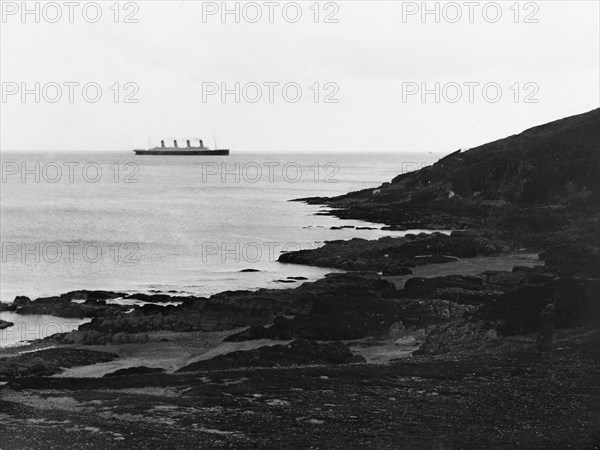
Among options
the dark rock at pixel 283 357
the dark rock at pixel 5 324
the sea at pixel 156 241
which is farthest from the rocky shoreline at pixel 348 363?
the sea at pixel 156 241

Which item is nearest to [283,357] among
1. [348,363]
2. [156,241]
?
[348,363]

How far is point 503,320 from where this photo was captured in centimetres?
3134

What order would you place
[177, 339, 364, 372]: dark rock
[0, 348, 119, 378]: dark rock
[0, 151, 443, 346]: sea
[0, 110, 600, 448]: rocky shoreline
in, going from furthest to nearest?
[0, 151, 443, 346]: sea < [0, 348, 119, 378]: dark rock < [177, 339, 364, 372]: dark rock < [0, 110, 600, 448]: rocky shoreline

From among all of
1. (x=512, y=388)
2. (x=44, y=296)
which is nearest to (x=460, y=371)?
(x=512, y=388)

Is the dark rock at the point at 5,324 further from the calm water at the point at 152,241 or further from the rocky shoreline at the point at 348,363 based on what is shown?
the calm water at the point at 152,241

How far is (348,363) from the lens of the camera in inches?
1126

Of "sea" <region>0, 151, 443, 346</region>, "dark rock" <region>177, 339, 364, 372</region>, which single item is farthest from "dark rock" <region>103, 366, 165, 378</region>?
"sea" <region>0, 151, 443, 346</region>

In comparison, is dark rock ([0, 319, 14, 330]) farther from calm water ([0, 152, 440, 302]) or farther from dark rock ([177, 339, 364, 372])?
dark rock ([177, 339, 364, 372])

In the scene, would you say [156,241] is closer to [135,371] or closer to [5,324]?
[5,324]

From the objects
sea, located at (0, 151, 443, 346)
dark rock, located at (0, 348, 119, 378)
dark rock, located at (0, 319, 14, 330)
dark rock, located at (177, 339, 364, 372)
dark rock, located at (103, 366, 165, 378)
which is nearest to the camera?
dark rock, located at (177, 339, 364, 372)

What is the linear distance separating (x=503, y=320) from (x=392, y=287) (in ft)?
46.3

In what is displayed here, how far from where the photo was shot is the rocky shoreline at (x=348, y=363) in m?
20.2

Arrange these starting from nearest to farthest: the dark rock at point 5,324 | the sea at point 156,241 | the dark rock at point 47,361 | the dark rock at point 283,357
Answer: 1. the dark rock at point 283,357
2. the dark rock at point 47,361
3. the dark rock at point 5,324
4. the sea at point 156,241

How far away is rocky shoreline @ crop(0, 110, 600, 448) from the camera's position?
20.2 metres
